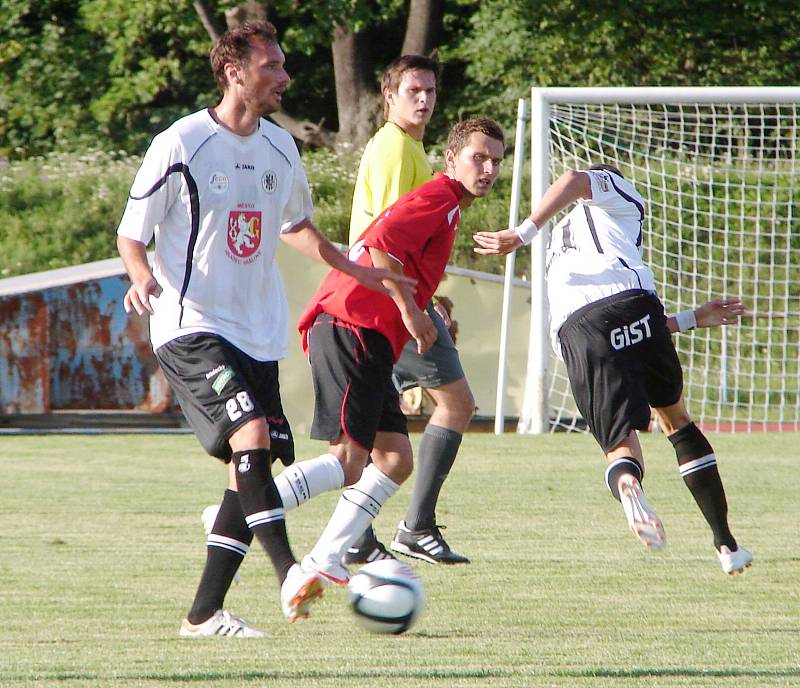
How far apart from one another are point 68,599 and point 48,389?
8157 millimetres

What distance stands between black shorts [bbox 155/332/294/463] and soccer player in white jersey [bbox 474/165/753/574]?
1199 millimetres

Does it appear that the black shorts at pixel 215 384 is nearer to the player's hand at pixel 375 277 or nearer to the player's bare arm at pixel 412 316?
the player's hand at pixel 375 277

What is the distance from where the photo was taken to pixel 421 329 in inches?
198

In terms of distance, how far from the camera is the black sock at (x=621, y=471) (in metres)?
5.37

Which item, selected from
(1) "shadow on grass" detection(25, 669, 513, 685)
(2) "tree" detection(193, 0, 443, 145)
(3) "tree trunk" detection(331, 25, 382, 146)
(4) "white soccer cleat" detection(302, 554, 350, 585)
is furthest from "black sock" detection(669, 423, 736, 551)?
(3) "tree trunk" detection(331, 25, 382, 146)

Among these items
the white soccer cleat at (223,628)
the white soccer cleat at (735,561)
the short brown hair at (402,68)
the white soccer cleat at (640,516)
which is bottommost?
the white soccer cleat at (735,561)

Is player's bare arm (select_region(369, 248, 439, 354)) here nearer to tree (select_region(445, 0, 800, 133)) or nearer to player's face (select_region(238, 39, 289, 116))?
player's face (select_region(238, 39, 289, 116))

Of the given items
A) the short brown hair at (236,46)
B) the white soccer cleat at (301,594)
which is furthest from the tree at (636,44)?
the white soccer cleat at (301,594)

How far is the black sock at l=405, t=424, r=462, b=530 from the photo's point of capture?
20.6 feet

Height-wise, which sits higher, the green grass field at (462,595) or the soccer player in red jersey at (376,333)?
the soccer player in red jersey at (376,333)

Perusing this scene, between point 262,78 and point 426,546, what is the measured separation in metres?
2.42

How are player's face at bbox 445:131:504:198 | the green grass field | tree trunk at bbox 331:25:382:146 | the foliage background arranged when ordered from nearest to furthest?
1. the green grass field
2. player's face at bbox 445:131:504:198
3. the foliage background
4. tree trunk at bbox 331:25:382:146

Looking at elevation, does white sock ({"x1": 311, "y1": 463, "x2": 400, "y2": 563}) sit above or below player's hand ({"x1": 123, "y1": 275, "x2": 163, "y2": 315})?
below

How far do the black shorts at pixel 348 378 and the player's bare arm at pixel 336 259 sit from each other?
0.26m
